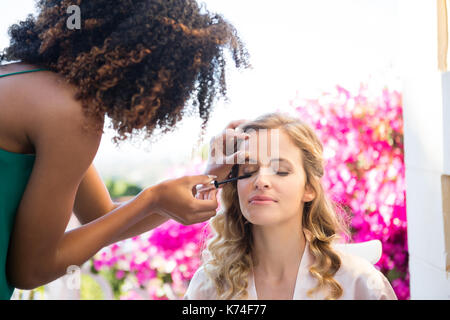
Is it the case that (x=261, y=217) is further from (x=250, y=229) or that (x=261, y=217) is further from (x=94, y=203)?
(x=94, y=203)

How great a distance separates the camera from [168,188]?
0.89 meters

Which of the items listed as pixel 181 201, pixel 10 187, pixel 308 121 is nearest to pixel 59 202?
pixel 10 187

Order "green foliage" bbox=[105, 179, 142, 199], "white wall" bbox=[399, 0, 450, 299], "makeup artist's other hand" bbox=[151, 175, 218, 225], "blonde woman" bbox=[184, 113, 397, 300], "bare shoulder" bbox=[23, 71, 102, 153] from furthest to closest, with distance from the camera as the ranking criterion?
1. "green foliage" bbox=[105, 179, 142, 199]
2. "white wall" bbox=[399, 0, 450, 299]
3. "blonde woman" bbox=[184, 113, 397, 300]
4. "makeup artist's other hand" bbox=[151, 175, 218, 225]
5. "bare shoulder" bbox=[23, 71, 102, 153]

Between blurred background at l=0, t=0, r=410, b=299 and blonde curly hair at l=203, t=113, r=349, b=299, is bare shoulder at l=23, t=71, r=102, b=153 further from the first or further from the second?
blonde curly hair at l=203, t=113, r=349, b=299

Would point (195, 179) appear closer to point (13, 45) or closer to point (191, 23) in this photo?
point (191, 23)

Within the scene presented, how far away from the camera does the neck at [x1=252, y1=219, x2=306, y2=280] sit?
105 cm

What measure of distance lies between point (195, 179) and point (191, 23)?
30cm

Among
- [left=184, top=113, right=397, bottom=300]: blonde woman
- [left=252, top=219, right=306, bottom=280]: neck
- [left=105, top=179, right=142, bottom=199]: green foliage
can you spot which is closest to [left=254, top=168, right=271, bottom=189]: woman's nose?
[left=184, top=113, right=397, bottom=300]: blonde woman

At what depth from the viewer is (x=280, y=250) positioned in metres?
1.06

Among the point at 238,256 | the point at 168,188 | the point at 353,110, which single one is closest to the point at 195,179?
the point at 168,188

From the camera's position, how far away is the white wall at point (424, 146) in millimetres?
1099

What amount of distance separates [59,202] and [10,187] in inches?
4.3

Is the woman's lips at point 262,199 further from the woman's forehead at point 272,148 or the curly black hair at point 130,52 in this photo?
the curly black hair at point 130,52

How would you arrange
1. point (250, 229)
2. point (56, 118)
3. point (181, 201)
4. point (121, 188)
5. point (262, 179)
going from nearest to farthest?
point (56, 118) < point (181, 201) < point (262, 179) < point (250, 229) < point (121, 188)
